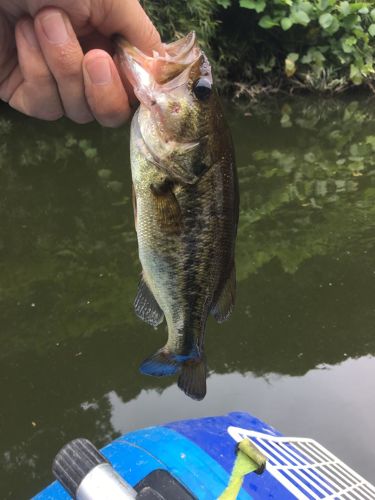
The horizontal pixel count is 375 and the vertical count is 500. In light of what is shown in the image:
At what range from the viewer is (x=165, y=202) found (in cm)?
137

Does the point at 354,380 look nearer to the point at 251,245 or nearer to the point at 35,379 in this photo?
the point at 251,245

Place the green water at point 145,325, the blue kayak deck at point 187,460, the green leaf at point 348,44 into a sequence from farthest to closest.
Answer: the green leaf at point 348,44
the green water at point 145,325
the blue kayak deck at point 187,460

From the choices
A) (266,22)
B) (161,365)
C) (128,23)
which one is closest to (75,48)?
(128,23)

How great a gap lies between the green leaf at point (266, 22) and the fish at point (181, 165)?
9.99 meters

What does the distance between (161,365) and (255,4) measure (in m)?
10.1

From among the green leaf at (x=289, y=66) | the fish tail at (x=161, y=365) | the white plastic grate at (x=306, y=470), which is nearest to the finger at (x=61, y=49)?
the fish tail at (x=161, y=365)

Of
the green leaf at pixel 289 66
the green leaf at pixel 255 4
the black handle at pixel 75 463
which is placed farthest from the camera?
the green leaf at pixel 289 66

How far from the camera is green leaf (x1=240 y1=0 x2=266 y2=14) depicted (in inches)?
392

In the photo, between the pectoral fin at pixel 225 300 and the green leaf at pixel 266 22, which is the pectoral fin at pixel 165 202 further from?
the green leaf at pixel 266 22

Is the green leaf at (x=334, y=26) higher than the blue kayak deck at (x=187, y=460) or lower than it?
lower

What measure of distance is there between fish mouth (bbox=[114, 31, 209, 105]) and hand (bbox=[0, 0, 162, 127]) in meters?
0.09

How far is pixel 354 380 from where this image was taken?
3.45 meters

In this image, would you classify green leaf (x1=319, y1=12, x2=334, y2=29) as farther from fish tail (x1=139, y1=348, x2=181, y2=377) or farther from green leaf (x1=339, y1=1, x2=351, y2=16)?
fish tail (x1=139, y1=348, x2=181, y2=377)

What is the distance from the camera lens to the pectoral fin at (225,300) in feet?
5.03
